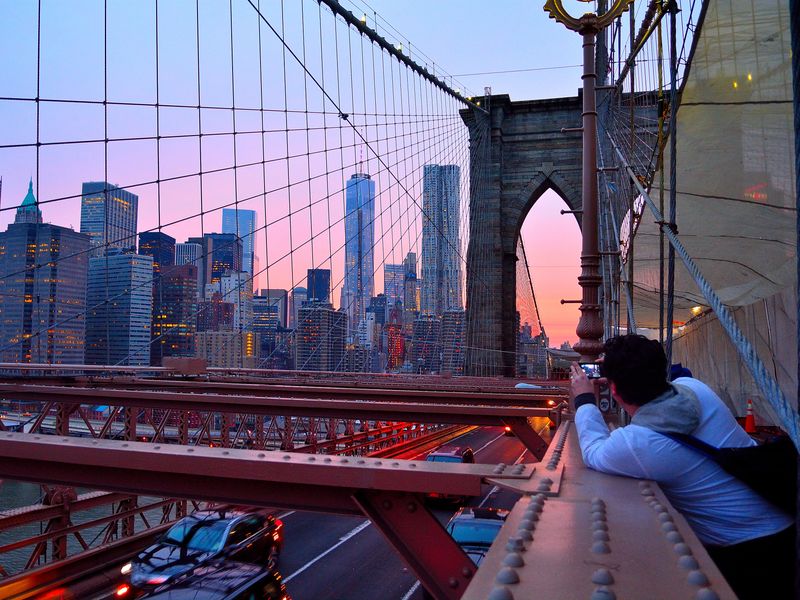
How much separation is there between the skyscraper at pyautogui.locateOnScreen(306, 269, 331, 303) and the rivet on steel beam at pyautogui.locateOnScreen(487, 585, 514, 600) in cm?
1658

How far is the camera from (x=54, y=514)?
735 cm

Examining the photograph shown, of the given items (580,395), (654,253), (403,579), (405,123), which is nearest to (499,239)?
(405,123)

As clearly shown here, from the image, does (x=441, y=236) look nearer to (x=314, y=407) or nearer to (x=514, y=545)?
(x=314, y=407)

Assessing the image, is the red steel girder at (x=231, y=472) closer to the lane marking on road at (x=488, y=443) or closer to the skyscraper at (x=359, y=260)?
the skyscraper at (x=359, y=260)

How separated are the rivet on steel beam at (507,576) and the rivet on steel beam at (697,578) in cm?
29

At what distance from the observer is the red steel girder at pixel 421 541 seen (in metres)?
1.86

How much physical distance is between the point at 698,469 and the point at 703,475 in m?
0.02

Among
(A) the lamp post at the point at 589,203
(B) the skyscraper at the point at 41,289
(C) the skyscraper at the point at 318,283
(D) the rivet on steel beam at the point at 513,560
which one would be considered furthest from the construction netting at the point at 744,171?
(C) the skyscraper at the point at 318,283

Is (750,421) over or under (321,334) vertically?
under

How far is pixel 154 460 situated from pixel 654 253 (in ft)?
30.4

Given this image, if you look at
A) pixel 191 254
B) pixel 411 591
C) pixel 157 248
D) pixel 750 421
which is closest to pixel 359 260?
pixel 191 254

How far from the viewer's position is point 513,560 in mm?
1179

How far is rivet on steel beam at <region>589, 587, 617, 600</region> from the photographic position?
100 cm

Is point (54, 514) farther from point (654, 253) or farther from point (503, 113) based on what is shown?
point (503, 113)
